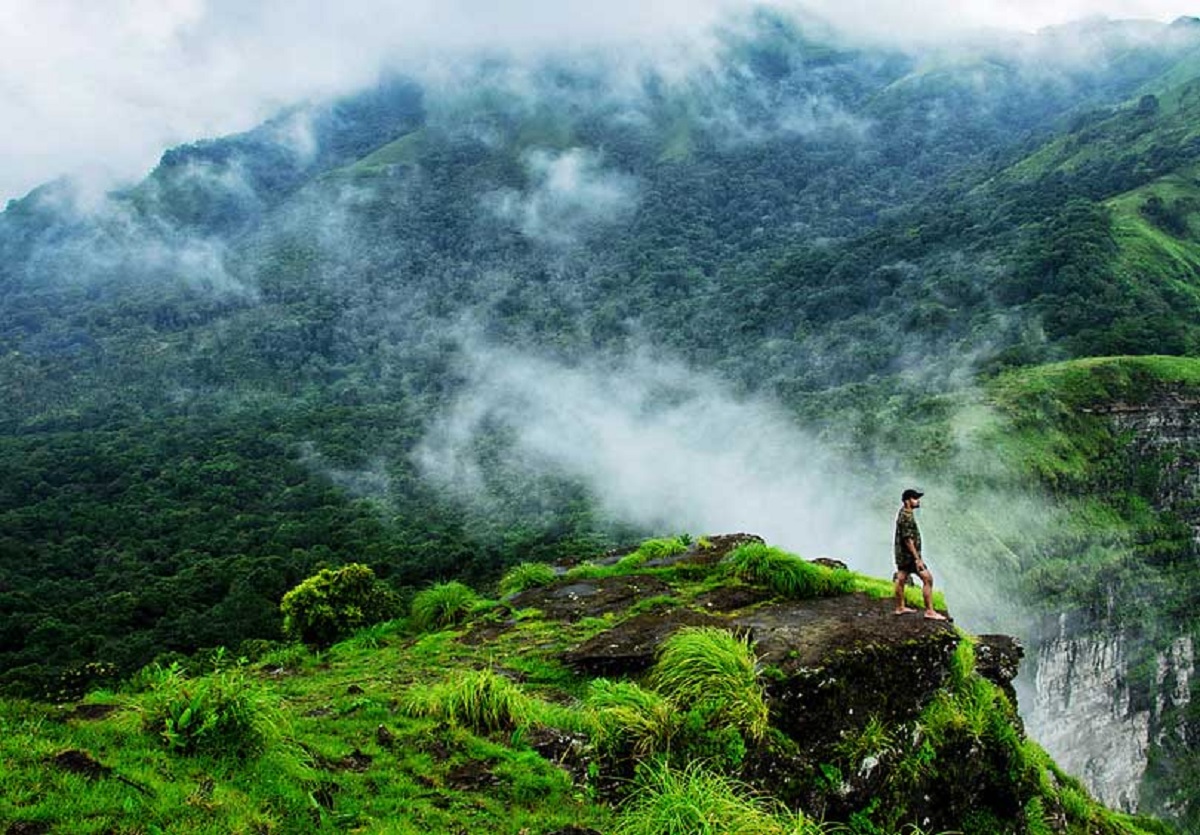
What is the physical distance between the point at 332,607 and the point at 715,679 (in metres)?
10.00

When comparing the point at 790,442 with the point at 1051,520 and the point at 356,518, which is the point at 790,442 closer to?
the point at 1051,520

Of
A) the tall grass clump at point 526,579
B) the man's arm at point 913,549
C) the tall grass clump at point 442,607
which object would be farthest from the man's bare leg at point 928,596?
the tall grass clump at point 442,607

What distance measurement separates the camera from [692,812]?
613 cm

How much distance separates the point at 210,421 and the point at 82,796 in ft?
399

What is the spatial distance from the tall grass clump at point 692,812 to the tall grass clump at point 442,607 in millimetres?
8129

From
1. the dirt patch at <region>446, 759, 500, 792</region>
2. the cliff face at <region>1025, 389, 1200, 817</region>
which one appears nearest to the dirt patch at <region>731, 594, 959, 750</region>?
the dirt patch at <region>446, 759, 500, 792</region>

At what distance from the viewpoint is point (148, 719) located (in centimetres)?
632

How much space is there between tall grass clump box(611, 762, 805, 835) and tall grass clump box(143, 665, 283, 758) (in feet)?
9.99

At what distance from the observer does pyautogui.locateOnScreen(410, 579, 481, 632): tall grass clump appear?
1452 centimetres

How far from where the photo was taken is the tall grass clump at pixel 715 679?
25.5 ft

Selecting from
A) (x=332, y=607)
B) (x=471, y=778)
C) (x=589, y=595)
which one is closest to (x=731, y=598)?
(x=589, y=595)

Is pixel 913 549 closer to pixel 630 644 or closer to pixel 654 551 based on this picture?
pixel 630 644

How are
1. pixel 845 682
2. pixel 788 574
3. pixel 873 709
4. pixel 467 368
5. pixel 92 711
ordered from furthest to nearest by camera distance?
pixel 467 368 → pixel 788 574 → pixel 873 709 → pixel 845 682 → pixel 92 711

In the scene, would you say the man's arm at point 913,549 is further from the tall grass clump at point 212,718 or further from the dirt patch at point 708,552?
the tall grass clump at point 212,718
